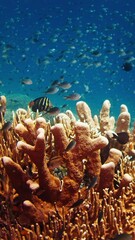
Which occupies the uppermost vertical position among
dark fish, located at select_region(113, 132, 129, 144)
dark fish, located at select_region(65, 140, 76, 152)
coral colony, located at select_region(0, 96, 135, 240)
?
dark fish, located at select_region(113, 132, 129, 144)

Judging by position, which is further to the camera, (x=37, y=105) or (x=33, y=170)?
(x=37, y=105)

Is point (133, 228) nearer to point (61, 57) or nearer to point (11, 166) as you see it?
point (11, 166)

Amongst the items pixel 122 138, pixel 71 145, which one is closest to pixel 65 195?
pixel 71 145

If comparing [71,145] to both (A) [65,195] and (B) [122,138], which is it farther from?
(B) [122,138]

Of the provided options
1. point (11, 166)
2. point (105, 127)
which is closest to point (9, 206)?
point (11, 166)

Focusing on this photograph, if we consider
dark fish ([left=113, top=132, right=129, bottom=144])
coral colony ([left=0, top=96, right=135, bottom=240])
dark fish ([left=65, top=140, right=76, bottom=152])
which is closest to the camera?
coral colony ([left=0, top=96, right=135, bottom=240])

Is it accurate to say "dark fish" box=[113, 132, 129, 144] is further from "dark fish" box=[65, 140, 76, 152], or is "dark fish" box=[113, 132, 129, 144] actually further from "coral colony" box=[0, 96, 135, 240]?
→ "dark fish" box=[65, 140, 76, 152]

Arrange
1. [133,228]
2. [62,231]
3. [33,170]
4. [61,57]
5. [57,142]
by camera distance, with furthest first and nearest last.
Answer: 1. [61,57]
2. [33,170]
3. [57,142]
4. [133,228]
5. [62,231]

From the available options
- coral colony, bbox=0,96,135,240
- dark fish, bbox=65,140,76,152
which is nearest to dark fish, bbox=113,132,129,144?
coral colony, bbox=0,96,135,240

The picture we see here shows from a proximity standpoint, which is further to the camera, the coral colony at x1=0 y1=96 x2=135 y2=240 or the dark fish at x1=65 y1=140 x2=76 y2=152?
the dark fish at x1=65 y1=140 x2=76 y2=152

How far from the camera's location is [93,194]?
3.18 meters

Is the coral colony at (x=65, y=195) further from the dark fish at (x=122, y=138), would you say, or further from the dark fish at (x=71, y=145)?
the dark fish at (x=122, y=138)

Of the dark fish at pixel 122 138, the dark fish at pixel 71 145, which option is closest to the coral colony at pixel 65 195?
the dark fish at pixel 71 145

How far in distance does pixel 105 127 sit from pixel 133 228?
10.5 ft
